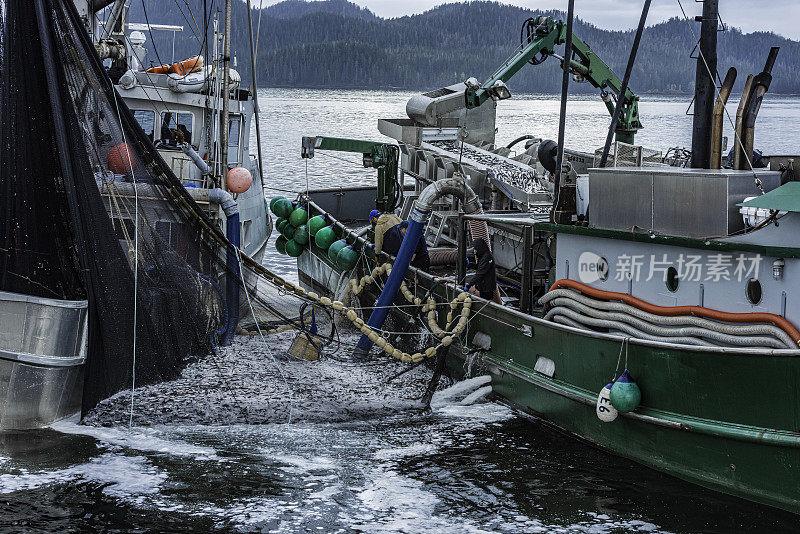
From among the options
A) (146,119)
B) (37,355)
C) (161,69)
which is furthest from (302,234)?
(37,355)

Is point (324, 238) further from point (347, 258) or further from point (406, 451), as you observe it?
point (406, 451)

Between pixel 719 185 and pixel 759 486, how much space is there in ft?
9.55

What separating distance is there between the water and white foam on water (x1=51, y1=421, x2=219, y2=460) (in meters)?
0.02

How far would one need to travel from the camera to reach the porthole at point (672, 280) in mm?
9516

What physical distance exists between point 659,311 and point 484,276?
3142mm

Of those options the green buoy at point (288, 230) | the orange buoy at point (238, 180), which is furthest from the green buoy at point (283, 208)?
the orange buoy at point (238, 180)

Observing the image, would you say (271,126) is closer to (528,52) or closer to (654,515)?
(528,52)

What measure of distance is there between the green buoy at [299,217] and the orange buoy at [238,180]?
6.47ft

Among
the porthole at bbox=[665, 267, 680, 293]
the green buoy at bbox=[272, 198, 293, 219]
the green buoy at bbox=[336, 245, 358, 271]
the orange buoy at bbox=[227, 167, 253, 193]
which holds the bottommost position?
the green buoy at bbox=[336, 245, 358, 271]

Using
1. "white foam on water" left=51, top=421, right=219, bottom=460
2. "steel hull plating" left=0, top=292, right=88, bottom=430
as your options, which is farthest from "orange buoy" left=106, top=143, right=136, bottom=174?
"white foam on water" left=51, top=421, right=219, bottom=460

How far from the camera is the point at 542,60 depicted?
19641 millimetres

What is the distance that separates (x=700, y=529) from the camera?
28.0 ft

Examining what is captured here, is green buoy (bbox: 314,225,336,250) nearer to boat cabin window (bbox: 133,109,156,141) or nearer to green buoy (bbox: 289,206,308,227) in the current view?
green buoy (bbox: 289,206,308,227)

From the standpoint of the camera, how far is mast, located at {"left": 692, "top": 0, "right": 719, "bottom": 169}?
992 centimetres
